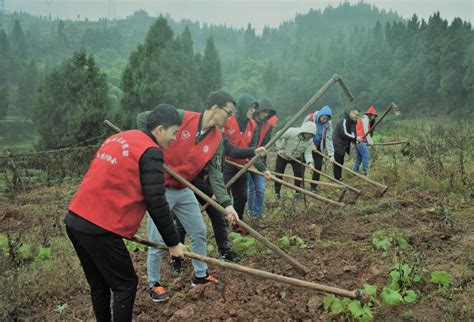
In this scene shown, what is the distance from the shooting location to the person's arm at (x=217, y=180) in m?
3.70

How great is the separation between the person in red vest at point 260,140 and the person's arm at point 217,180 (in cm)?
195

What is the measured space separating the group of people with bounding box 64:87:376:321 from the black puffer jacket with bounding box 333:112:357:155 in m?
2.26

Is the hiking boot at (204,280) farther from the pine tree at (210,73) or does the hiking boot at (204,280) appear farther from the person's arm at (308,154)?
the pine tree at (210,73)

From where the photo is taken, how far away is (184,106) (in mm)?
25953

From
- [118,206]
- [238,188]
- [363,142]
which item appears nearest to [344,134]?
[363,142]

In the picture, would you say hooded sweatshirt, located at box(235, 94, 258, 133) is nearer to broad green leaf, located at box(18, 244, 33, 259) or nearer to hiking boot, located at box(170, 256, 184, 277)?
hiking boot, located at box(170, 256, 184, 277)

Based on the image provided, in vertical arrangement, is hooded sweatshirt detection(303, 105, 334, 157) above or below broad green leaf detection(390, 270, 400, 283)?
above

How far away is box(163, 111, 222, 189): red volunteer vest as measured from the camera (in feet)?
11.6

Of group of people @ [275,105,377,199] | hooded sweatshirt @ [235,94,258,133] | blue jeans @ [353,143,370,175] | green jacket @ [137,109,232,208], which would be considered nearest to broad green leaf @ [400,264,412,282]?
green jacket @ [137,109,232,208]

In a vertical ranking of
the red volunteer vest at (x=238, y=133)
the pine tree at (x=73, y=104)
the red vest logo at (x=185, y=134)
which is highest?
the red vest logo at (x=185, y=134)

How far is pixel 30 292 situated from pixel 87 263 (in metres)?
1.51

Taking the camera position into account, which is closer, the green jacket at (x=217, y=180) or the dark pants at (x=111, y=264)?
the dark pants at (x=111, y=264)

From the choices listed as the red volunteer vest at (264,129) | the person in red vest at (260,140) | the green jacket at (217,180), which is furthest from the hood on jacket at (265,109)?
the green jacket at (217,180)

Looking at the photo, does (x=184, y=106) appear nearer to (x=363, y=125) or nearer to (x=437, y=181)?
(x=363, y=125)
